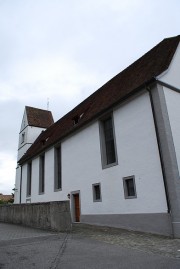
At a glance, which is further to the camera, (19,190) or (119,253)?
(19,190)

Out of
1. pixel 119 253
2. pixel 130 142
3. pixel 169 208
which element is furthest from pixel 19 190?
pixel 119 253

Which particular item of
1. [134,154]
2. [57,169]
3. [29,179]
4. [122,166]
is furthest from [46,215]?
[29,179]

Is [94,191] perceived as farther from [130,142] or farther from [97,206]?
[130,142]

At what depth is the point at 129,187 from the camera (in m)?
12.4

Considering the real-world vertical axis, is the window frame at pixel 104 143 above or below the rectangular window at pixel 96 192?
above

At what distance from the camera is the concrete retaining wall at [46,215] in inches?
440

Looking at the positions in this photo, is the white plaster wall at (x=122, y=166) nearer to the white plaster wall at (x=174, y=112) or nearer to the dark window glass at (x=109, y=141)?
the dark window glass at (x=109, y=141)

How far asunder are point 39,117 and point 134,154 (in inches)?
911

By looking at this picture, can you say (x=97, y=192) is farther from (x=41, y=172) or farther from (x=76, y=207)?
(x=41, y=172)

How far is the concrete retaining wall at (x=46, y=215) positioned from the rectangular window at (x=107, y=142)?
376 cm

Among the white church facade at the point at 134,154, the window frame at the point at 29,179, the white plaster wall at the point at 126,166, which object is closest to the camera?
the white church facade at the point at 134,154

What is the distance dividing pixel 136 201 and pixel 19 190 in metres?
19.5

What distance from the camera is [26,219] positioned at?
14.1m

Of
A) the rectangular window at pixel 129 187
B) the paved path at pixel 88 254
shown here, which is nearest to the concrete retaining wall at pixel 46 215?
the paved path at pixel 88 254
